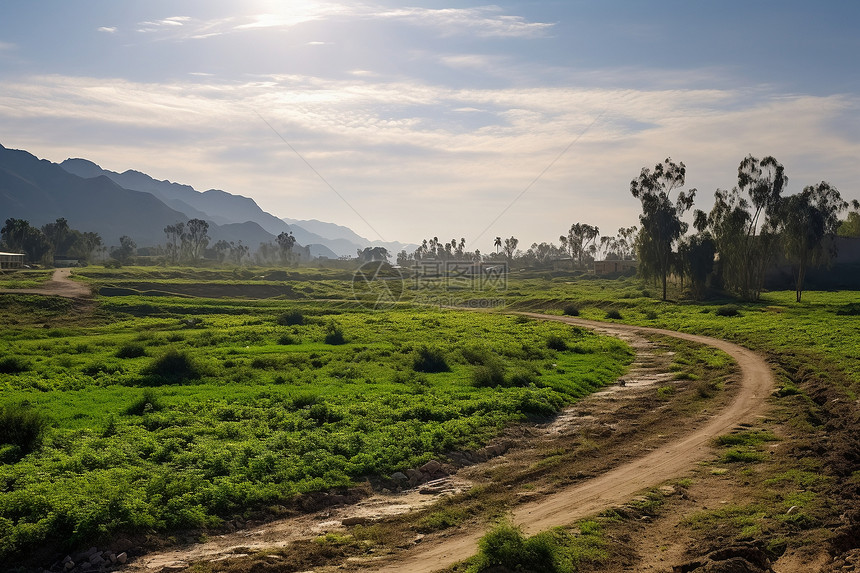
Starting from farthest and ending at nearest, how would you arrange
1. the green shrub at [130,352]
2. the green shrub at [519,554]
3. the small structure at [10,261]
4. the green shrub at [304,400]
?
the small structure at [10,261]
the green shrub at [130,352]
the green shrub at [304,400]
the green shrub at [519,554]

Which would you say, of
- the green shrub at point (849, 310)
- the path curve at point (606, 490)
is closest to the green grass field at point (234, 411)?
the path curve at point (606, 490)

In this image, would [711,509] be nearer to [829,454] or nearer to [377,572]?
[829,454]

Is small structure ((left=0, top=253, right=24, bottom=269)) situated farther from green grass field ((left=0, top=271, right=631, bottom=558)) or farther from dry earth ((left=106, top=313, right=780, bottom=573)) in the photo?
dry earth ((left=106, top=313, right=780, bottom=573))

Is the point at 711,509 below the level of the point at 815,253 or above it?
below

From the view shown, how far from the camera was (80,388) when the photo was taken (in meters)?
28.0

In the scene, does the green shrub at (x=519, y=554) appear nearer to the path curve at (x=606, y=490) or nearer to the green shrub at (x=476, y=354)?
the path curve at (x=606, y=490)

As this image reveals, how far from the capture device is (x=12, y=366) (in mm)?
32250

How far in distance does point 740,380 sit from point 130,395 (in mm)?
29390

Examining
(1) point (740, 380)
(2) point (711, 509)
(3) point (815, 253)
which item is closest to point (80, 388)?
(2) point (711, 509)

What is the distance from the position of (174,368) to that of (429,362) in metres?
14.0

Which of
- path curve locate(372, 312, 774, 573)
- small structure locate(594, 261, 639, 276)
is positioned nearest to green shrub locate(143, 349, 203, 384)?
path curve locate(372, 312, 774, 573)

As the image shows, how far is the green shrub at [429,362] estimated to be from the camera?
111 ft

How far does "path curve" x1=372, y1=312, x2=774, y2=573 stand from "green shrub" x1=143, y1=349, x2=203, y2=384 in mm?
21909

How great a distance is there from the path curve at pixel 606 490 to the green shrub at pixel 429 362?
14944 millimetres
